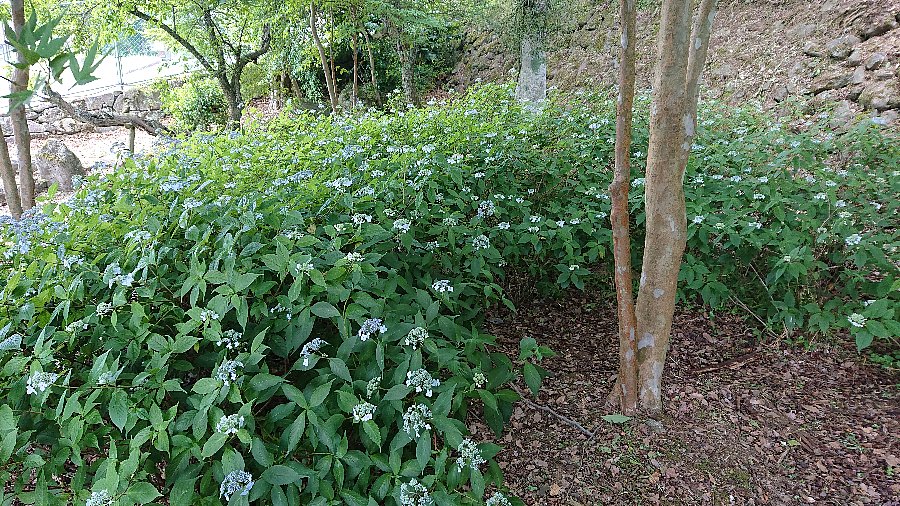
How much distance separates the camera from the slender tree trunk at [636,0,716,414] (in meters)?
2.00

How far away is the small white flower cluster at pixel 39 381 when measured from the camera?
1.48 m

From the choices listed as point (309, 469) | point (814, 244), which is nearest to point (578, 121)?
point (814, 244)

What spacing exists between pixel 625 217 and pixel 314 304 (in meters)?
1.33

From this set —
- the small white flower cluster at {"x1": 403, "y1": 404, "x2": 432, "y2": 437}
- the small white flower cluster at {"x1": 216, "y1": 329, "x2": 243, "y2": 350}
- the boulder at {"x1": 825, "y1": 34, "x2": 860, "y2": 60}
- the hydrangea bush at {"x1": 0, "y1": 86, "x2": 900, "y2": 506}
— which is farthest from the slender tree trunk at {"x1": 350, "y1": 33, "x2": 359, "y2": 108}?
the small white flower cluster at {"x1": 403, "y1": 404, "x2": 432, "y2": 437}

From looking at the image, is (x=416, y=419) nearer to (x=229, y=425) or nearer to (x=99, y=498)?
(x=229, y=425)

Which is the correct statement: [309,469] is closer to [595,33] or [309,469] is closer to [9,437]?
[9,437]

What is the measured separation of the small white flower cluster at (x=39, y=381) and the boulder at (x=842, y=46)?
7.62 meters

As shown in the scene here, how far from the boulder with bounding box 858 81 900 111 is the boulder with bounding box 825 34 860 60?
2.57 feet

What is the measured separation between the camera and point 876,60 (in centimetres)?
559

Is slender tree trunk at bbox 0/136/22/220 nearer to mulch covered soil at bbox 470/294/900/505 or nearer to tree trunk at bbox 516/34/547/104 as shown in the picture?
mulch covered soil at bbox 470/294/900/505

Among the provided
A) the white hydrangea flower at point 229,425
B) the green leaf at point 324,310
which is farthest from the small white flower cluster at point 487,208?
the white hydrangea flower at point 229,425

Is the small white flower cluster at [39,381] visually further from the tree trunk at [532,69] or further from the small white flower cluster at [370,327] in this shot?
the tree trunk at [532,69]

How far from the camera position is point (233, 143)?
371 centimetres

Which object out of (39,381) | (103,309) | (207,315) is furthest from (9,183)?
(207,315)
